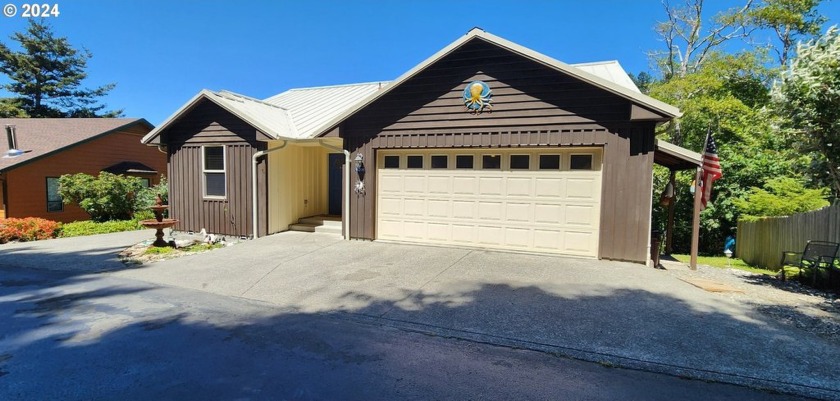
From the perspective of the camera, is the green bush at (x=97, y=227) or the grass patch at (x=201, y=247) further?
the green bush at (x=97, y=227)

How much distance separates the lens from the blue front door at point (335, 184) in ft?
41.4

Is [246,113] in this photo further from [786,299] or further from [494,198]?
[786,299]

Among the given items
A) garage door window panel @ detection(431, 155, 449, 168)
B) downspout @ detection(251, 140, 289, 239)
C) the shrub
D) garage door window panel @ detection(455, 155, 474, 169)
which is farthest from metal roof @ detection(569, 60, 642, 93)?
the shrub

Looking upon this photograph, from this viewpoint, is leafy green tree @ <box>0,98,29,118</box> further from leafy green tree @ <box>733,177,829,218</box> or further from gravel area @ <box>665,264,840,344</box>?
leafy green tree @ <box>733,177,829,218</box>

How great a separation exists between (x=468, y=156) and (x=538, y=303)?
445 centimetres

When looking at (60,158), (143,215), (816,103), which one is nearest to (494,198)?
(816,103)

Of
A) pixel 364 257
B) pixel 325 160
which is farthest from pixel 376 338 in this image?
pixel 325 160

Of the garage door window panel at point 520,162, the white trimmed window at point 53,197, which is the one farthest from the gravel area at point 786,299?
the white trimmed window at point 53,197

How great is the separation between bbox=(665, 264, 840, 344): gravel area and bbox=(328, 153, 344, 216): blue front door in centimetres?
918

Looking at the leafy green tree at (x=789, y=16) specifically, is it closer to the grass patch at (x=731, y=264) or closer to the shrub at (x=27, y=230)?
the grass patch at (x=731, y=264)

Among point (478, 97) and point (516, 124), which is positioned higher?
point (478, 97)

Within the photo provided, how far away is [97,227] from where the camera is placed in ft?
45.7

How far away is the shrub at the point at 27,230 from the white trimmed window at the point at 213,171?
230 inches

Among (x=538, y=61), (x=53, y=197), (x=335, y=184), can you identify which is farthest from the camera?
(x=53, y=197)
